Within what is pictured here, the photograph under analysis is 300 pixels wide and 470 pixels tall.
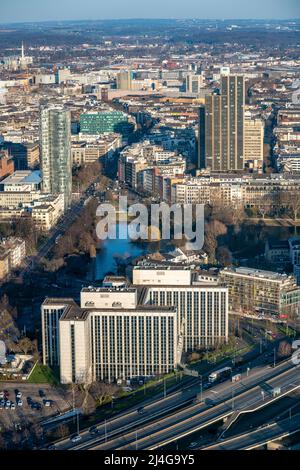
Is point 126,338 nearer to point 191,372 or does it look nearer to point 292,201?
point 191,372

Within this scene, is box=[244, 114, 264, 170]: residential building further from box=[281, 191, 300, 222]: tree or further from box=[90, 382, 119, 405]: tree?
box=[90, 382, 119, 405]: tree

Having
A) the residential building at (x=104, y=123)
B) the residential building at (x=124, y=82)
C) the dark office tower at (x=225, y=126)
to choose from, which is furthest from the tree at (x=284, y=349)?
the residential building at (x=124, y=82)

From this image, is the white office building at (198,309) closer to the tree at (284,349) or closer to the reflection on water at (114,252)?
the tree at (284,349)

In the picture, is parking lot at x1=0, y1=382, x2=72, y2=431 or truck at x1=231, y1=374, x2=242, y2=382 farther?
truck at x1=231, y1=374, x2=242, y2=382

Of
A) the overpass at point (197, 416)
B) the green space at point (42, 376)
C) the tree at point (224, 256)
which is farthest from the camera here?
the tree at point (224, 256)

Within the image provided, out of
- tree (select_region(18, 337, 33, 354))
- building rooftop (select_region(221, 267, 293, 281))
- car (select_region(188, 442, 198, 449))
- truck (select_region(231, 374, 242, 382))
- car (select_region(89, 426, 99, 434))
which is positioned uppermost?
building rooftop (select_region(221, 267, 293, 281))

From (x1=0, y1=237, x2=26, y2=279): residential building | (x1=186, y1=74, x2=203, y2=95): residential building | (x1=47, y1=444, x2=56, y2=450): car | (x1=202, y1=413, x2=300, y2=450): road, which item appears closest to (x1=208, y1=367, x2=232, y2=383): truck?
(x1=202, y1=413, x2=300, y2=450): road

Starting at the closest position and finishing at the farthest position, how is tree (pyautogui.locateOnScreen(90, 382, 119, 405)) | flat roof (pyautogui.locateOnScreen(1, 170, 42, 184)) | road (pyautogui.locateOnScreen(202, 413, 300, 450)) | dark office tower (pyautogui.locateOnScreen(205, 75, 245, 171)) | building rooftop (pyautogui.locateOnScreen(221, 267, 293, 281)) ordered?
road (pyautogui.locateOnScreen(202, 413, 300, 450))
tree (pyautogui.locateOnScreen(90, 382, 119, 405))
building rooftop (pyautogui.locateOnScreen(221, 267, 293, 281))
flat roof (pyautogui.locateOnScreen(1, 170, 42, 184))
dark office tower (pyautogui.locateOnScreen(205, 75, 245, 171))
